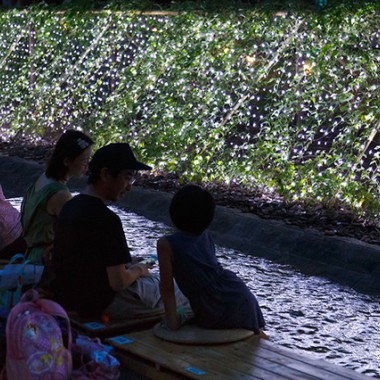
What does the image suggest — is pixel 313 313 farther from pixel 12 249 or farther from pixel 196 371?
pixel 196 371

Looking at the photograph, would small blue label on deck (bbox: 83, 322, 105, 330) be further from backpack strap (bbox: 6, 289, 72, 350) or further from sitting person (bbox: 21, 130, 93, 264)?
sitting person (bbox: 21, 130, 93, 264)

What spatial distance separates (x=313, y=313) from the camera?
279 inches

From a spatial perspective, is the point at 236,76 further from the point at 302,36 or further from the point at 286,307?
the point at 286,307

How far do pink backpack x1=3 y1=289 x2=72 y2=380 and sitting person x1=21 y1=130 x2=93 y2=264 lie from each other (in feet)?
5.26

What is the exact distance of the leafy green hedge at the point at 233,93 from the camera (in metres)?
10.1

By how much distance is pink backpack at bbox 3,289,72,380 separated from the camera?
4.21 meters

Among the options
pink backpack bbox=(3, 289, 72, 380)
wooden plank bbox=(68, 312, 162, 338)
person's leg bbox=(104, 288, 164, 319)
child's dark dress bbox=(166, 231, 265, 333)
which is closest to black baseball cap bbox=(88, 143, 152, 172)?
child's dark dress bbox=(166, 231, 265, 333)

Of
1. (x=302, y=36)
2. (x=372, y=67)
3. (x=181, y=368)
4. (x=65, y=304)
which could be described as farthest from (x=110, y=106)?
(x=181, y=368)

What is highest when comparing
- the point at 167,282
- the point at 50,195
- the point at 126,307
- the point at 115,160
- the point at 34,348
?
the point at 115,160

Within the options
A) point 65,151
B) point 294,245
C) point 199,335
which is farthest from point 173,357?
point 294,245

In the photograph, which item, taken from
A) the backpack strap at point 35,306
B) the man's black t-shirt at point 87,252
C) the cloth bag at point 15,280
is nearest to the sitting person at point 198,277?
the man's black t-shirt at point 87,252

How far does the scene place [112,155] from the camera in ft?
16.7

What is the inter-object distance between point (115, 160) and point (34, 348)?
4.04 ft

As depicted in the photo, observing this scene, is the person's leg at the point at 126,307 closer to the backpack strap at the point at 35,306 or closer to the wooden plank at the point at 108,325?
the wooden plank at the point at 108,325
